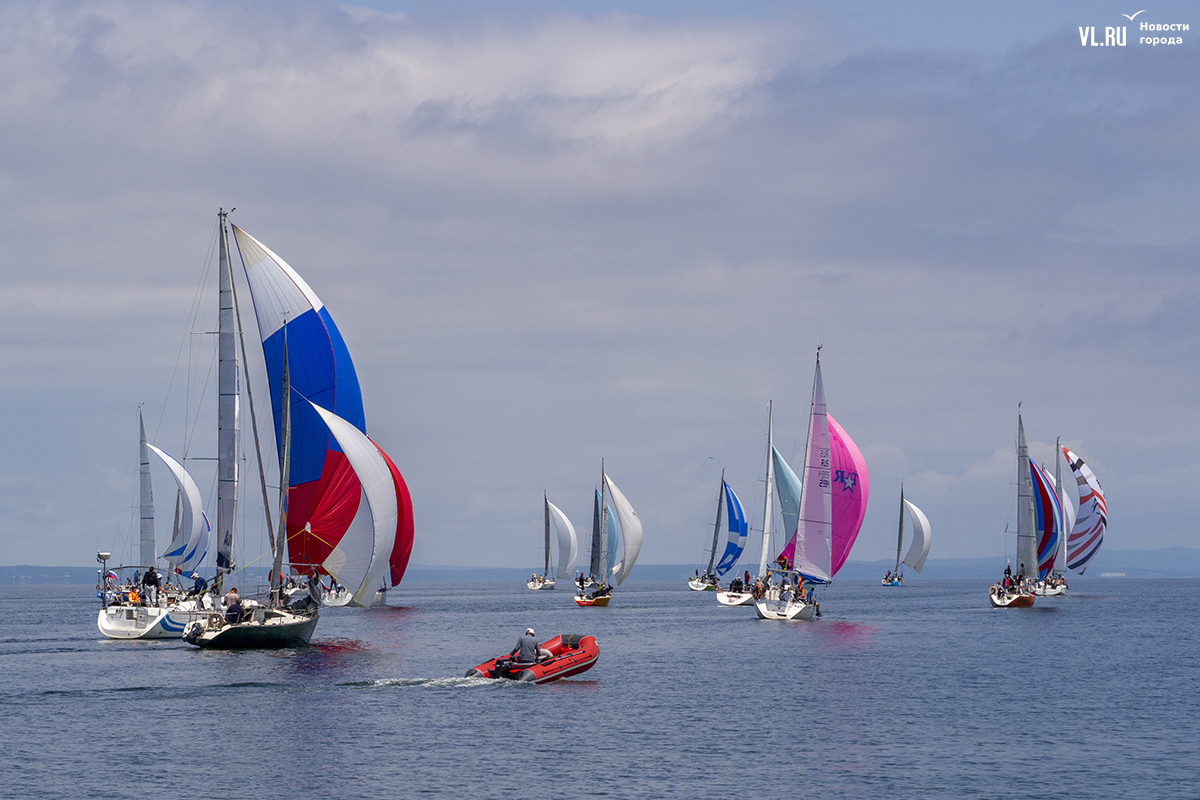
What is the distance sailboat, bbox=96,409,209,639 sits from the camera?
55.7 metres

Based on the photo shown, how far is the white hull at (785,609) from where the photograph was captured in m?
69.6

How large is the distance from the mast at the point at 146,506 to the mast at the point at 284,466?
1441 inches

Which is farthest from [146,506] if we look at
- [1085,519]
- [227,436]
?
[1085,519]

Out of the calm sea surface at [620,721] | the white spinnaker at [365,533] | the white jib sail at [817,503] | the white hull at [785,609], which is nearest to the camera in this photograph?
the calm sea surface at [620,721]

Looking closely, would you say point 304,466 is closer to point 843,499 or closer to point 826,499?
point 826,499

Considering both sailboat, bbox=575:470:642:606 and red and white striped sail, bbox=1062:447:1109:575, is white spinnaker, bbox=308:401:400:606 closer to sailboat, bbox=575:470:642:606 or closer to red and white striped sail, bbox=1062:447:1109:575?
sailboat, bbox=575:470:642:606

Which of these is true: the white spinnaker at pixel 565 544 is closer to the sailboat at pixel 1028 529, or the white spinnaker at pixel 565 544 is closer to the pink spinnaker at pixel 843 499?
the sailboat at pixel 1028 529

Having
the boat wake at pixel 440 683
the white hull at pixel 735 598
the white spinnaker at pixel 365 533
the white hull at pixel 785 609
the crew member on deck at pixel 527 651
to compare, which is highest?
the white spinnaker at pixel 365 533

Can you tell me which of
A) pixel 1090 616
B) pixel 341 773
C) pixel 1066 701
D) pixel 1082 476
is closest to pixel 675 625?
pixel 1090 616

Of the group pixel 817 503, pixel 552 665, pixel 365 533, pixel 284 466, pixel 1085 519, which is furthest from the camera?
pixel 1085 519

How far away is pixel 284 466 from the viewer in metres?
47.7

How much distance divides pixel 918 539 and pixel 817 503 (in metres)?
89.5

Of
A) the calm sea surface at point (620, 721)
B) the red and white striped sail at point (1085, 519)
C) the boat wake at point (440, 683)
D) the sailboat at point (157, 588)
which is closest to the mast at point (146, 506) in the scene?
the sailboat at point (157, 588)

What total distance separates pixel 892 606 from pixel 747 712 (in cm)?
6966
